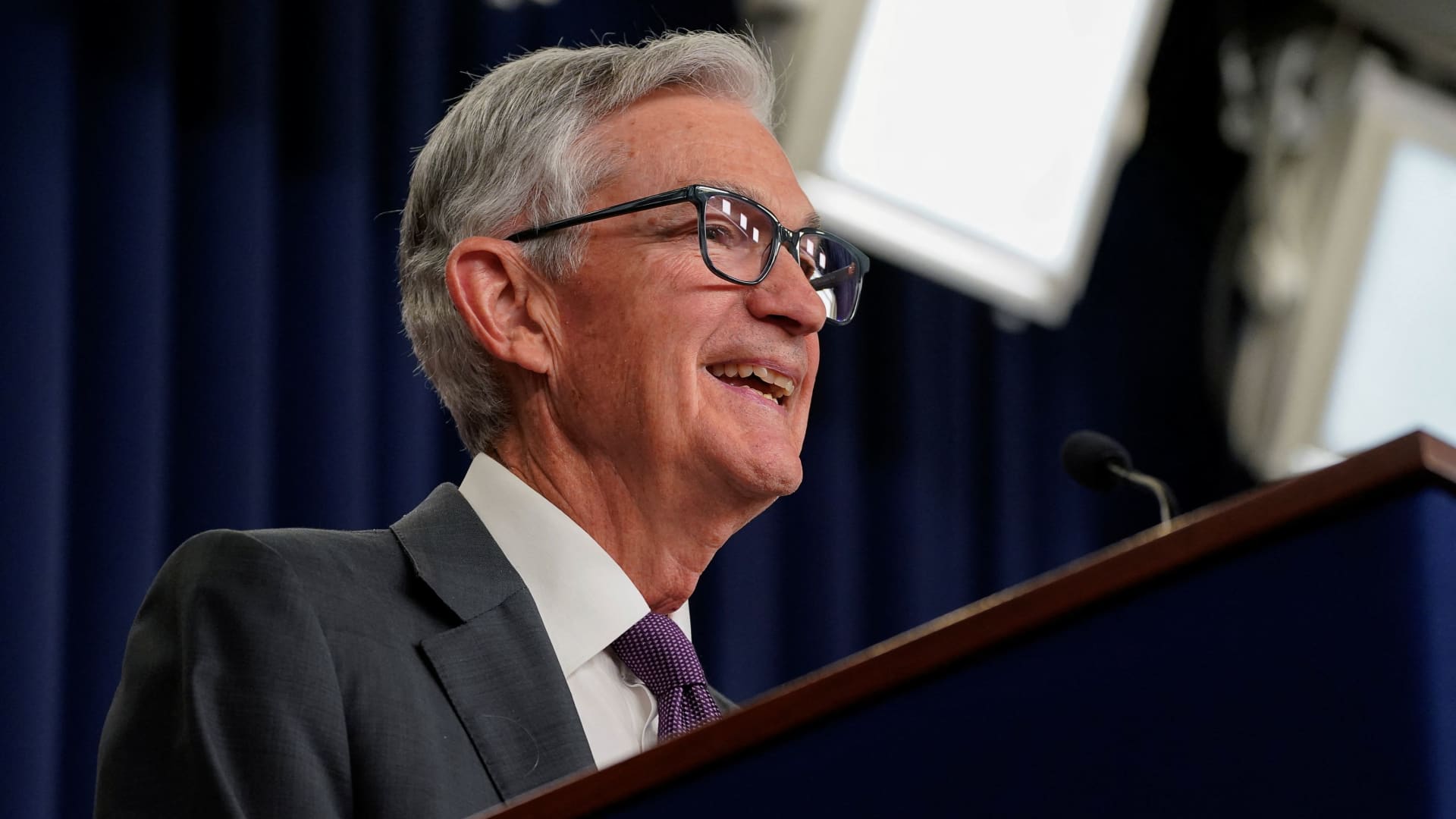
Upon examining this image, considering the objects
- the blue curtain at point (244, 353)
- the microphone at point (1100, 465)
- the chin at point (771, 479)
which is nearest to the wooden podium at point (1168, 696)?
the chin at point (771, 479)

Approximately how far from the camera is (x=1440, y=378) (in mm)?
3893

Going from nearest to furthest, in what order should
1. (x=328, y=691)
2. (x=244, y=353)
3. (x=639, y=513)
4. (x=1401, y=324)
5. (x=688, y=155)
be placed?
(x=328, y=691) < (x=639, y=513) < (x=688, y=155) < (x=244, y=353) < (x=1401, y=324)

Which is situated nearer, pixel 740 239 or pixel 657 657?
pixel 657 657

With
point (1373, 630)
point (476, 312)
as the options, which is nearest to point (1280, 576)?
point (1373, 630)

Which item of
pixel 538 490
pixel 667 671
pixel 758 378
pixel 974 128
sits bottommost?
pixel 667 671

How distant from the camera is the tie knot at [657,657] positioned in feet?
4.76

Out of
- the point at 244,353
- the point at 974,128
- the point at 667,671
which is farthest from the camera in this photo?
the point at 974,128

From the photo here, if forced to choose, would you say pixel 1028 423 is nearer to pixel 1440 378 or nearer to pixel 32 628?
pixel 1440 378

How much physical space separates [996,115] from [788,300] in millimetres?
1672

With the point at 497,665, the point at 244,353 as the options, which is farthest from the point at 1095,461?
the point at 244,353

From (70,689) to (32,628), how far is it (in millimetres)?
146

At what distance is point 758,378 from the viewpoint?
1.68 meters

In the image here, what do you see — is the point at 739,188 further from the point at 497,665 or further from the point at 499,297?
the point at 497,665

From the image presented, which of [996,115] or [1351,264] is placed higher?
[996,115]
